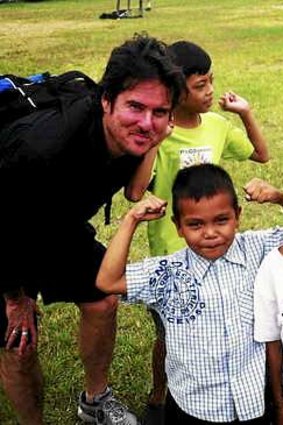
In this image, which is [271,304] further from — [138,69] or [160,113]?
[138,69]

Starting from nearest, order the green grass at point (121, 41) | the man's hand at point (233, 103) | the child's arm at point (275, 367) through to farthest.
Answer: the child's arm at point (275, 367) → the man's hand at point (233, 103) → the green grass at point (121, 41)

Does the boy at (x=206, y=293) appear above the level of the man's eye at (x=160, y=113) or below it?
below

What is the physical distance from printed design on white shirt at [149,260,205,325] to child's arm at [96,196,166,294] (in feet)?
0.34

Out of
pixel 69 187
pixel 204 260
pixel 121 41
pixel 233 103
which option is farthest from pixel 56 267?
pixel 121 41

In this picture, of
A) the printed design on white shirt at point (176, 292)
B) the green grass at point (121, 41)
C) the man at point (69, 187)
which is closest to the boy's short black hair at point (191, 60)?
the man at point (69, 187)

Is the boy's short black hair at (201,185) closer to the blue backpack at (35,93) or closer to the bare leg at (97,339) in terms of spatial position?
the blue backpack at (35,93)

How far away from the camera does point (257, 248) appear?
94.7 inches

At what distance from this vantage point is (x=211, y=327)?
2.32 m

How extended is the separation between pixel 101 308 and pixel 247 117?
919 mm

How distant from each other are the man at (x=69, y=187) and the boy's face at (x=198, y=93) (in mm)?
326

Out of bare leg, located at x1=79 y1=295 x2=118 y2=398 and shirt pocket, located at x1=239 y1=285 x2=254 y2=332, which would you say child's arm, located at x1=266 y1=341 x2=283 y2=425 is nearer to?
shirt pocket, located at x1=239 y1=285 x2=254 y2=332

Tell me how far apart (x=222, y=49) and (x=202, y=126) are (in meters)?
11.1

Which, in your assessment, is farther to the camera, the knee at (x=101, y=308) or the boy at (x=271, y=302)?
the knee at (x=101, y=308)

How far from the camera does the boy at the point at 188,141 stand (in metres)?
2.71
